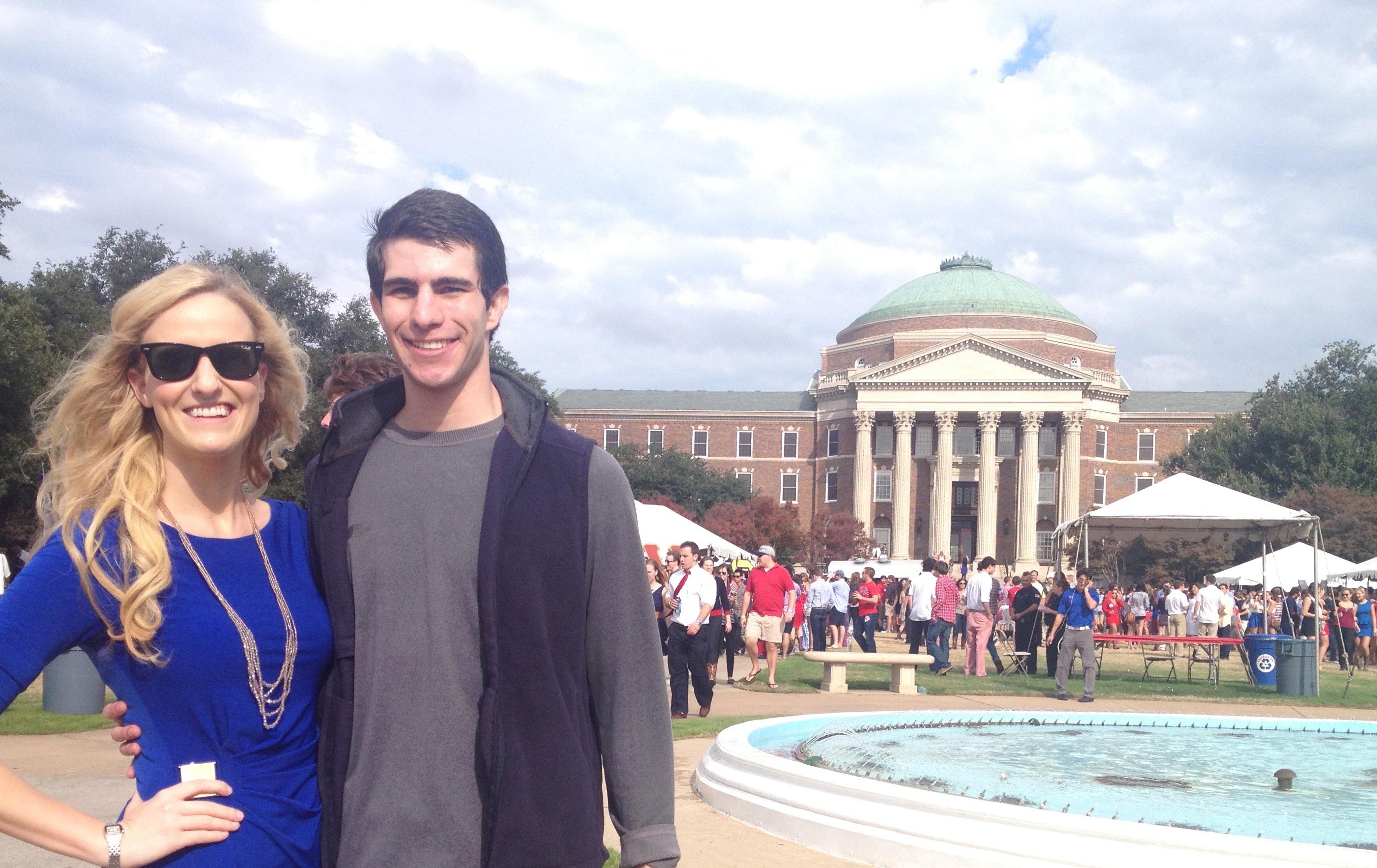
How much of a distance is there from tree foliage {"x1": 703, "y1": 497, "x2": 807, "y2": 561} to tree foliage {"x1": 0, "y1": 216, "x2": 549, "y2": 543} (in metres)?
15.8

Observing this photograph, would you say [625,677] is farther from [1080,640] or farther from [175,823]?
[1080,640]

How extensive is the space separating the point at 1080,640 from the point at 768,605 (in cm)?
406

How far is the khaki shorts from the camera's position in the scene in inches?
642

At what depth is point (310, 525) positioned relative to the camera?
254cm

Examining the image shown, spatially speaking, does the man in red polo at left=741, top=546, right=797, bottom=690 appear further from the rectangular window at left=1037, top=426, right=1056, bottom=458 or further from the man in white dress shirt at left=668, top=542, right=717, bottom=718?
the rectangular window at left=1037, top=426, right=1056, bottom=458

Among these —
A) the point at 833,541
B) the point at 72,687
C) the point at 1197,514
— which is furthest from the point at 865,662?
the point at 833,541

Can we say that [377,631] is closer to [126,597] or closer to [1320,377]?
[126,597]

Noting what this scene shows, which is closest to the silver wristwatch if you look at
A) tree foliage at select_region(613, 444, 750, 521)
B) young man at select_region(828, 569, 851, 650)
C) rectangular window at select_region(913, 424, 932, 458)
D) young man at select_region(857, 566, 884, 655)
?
young man at select_region(857, 566, 884, 655)

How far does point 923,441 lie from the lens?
7962cm

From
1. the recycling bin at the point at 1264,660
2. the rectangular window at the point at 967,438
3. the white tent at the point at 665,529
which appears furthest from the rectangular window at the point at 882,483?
the recycling bin at the point at 1264,660

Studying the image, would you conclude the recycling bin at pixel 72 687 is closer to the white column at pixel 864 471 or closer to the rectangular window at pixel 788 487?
the white column at pixel 864 471

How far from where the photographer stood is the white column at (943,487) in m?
76.1

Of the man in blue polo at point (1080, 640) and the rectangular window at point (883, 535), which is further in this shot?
the rectangular window at point (883, 535)

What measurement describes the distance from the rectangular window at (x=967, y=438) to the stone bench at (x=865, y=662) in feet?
210
